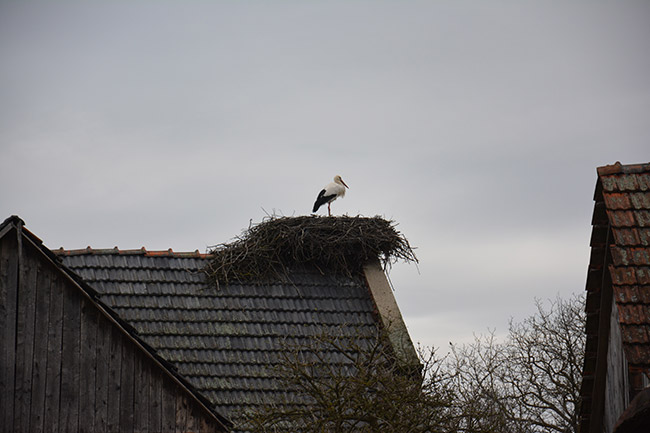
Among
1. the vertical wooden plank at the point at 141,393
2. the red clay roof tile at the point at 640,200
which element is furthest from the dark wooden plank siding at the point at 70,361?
the red clay roof tile at the point at 640,200

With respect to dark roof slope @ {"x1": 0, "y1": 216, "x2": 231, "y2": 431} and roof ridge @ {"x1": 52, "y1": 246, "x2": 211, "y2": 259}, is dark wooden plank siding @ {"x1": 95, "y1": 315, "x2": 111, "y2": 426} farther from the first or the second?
roof ridge @ {"x1": 52, "y1": 246, "x2": 211, "y2": 259}

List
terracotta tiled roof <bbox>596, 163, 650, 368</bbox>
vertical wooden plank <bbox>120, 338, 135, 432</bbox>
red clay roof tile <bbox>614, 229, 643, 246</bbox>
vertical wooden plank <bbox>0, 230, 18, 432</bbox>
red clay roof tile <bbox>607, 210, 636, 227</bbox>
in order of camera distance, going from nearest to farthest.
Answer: terracotta tiled roof <bbox>596, 163, 650, 368</bbox>
red clay roof tile <bbox>614, 229, 643, 246</bbox>
red clay roof tile <bbox>607, 210, 636, 227</bbox>
vertical wooden plank <bbox>0, 230, 18, 432</bbox>
vertical wooden plank <bbox>120, 338, 135, 432</bbox>

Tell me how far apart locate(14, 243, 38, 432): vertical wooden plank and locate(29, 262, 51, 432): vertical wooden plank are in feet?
0.16

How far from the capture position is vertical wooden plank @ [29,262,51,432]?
11.2m

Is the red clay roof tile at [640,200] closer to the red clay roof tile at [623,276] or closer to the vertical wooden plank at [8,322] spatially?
the red clay roof tile at [623,276]

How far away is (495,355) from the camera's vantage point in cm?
2775

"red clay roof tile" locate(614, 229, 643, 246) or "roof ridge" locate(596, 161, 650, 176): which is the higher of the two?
"roof ridge" locate(596, 161, 650, 176)

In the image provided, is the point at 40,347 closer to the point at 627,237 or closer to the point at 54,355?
the point at 54,355

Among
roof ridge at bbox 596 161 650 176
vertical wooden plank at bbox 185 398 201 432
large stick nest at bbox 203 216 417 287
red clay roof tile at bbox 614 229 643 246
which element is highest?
large stick nest at bbox 203 216 417 287

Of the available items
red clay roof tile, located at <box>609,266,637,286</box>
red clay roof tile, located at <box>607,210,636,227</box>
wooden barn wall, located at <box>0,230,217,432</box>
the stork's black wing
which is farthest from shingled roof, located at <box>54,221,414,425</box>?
red clay roof tile, located at <box>609,266,637,286</box>

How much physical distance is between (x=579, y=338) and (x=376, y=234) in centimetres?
1194

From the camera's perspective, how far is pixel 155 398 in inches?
451

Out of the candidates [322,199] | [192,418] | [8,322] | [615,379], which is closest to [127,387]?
[192,418]

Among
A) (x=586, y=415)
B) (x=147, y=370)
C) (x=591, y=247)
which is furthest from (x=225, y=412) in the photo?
(x=591, y=247)
